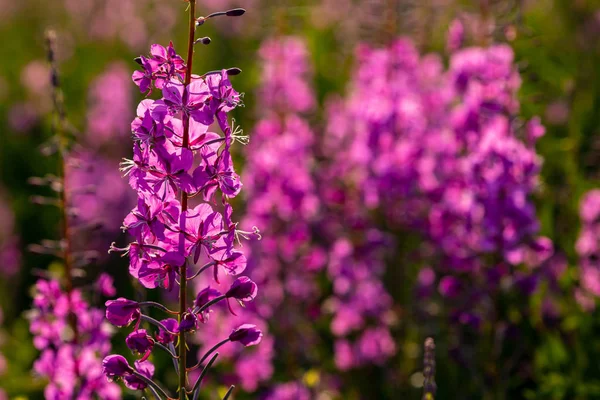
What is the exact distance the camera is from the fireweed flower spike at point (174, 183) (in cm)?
206

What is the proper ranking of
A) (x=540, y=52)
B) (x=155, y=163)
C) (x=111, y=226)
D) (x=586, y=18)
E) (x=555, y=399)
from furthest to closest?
(x=586, y=18) < (x=111, y=226) < (x=540, y=52) < (x=555, y=399) < (x=155, y=163)

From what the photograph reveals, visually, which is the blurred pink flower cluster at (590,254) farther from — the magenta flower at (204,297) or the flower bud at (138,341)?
the flower bud at (138,341)

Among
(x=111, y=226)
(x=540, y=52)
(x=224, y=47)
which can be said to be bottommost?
(x=111, y=226)

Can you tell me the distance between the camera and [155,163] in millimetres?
2100

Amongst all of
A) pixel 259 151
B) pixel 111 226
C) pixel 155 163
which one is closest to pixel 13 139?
pixel 111 226

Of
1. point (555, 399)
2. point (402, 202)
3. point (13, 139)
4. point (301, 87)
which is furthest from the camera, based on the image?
point (13, 139)

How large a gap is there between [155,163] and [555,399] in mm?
2851

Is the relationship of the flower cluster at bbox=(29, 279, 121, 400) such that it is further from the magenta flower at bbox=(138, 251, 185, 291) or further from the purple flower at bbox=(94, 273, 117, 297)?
the magenta flower at bbox=(138, 251, 185, 291)

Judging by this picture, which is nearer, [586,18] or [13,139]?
[586,18]

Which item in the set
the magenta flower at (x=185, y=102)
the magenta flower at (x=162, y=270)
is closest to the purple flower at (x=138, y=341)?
the magenta flower at (x=162, y=270)

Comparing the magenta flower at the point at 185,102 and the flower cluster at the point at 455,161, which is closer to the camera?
the magenta flower at the point at 185,102

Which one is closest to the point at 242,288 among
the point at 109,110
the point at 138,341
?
the point at 138,341

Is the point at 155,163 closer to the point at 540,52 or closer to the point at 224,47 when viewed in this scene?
the point at 540,52

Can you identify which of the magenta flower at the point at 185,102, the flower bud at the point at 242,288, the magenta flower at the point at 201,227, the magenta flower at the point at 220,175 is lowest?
the flower bud at the point at 242,288
